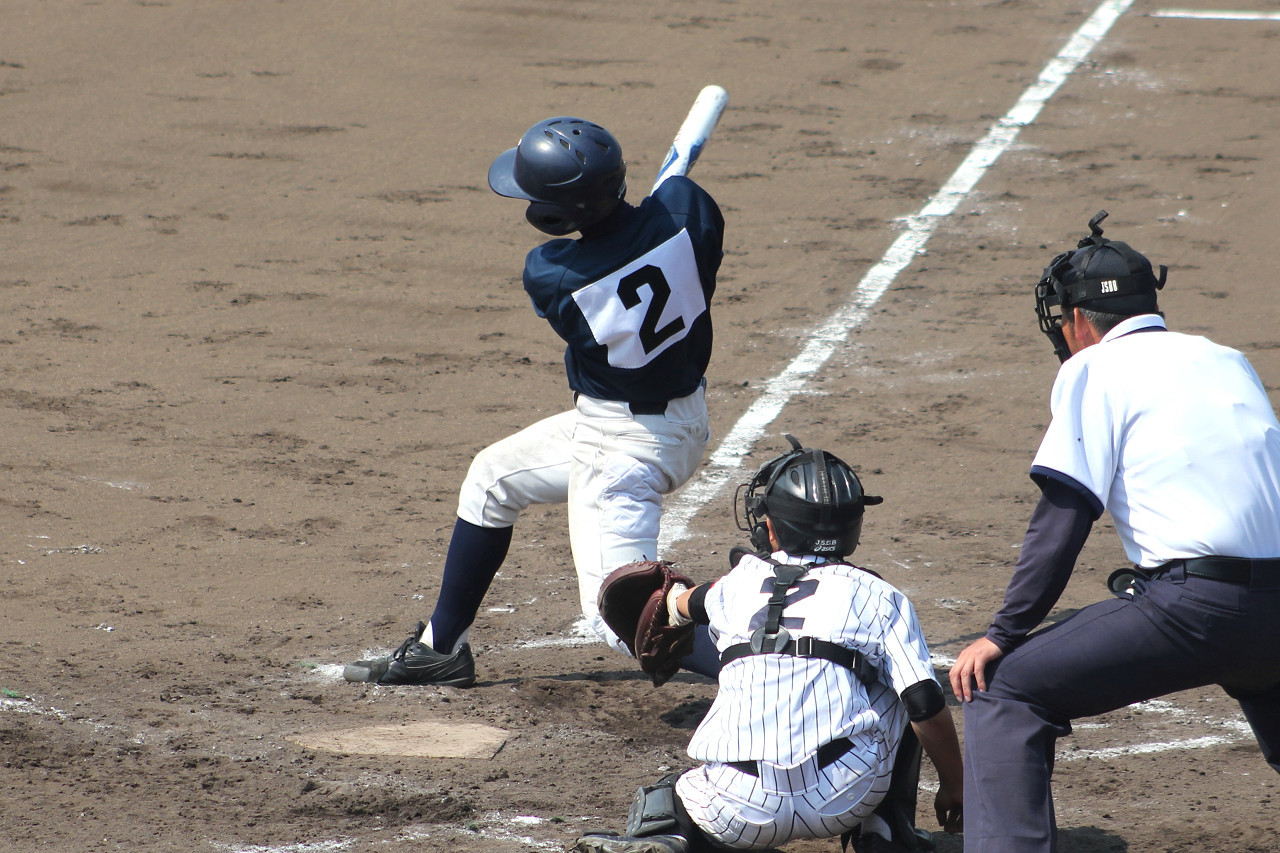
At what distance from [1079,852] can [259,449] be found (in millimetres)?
4010

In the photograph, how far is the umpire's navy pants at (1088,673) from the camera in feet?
8.83

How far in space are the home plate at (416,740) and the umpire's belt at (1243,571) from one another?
6.50 feet

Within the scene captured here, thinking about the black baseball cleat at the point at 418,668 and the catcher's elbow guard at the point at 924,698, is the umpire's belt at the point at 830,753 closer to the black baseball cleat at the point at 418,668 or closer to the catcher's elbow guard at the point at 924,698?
the catcher's elbow guard at the point at 924,698

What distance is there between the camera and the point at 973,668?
2.83m

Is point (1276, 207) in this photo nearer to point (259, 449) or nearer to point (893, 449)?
point (893, 449)

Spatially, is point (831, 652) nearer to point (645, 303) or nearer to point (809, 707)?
point (809, 707)

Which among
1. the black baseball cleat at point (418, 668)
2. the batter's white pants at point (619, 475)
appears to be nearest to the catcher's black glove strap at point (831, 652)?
the batter's white pants at point (619, 475)

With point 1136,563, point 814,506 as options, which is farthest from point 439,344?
point 1136,563

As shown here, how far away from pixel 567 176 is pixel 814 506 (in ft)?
4.10

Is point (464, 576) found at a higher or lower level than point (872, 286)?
higher

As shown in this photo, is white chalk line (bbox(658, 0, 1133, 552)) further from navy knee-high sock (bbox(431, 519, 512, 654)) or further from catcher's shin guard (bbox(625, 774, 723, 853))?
catcher's shin guard (bbox(625, 774, 723, 853))

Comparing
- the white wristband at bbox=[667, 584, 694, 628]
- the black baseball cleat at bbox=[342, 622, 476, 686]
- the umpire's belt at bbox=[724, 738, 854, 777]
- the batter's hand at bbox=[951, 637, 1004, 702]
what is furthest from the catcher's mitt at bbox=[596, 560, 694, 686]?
the black baseball cleat at bbox=[342, 622, 476, 686]

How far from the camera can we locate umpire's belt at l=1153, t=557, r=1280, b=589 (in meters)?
2.68

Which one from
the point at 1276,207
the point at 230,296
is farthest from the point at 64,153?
the point at 1276,207
